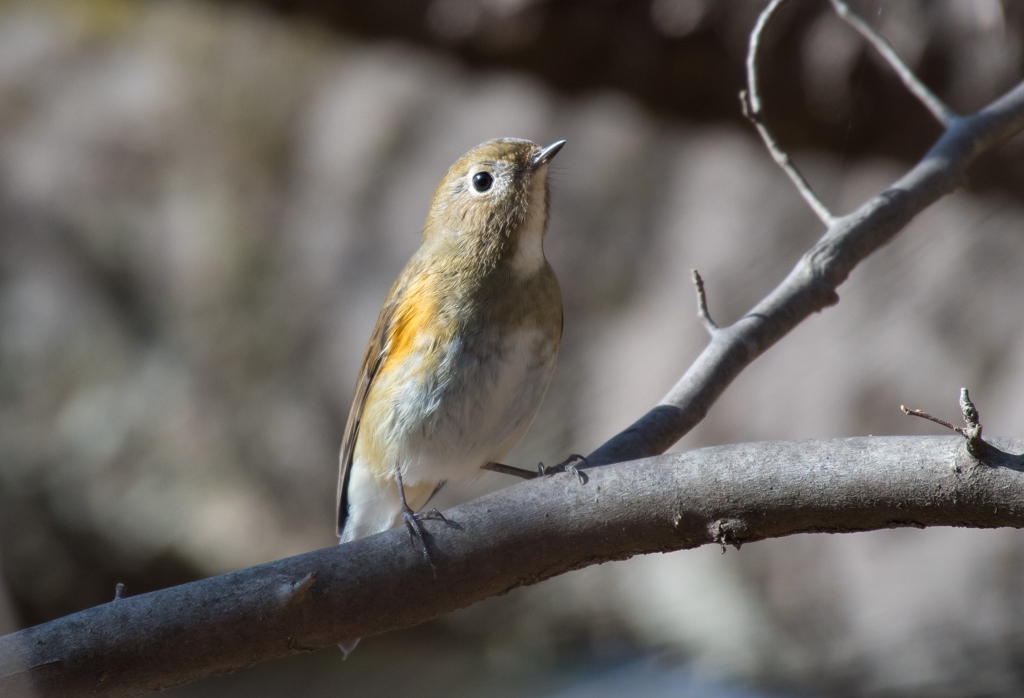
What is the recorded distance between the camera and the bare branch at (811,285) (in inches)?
82.1

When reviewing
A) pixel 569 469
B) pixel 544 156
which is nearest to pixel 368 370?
pixel 544 156

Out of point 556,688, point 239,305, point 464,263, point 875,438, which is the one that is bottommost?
point 875,438

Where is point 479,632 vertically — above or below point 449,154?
Result: below

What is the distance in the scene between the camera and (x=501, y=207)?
2.69 meters

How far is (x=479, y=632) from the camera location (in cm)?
480

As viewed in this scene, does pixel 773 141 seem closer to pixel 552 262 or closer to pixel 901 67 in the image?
pixel 901 67

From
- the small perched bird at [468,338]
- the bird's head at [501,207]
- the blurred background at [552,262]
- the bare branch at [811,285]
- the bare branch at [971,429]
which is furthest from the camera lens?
the blurred background at [552,262]

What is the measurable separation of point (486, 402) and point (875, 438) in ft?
3.96

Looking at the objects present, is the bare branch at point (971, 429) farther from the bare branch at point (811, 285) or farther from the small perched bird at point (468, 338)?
the small perched bird at point (468, 338)

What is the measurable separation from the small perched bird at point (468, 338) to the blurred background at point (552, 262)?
6.64 feet

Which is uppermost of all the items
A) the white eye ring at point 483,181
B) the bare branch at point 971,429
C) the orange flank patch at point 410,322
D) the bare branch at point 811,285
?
the white eye ring at point 483,181

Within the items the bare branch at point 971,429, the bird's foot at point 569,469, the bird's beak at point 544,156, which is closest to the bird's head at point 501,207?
A: the bird's beak at point 544,156

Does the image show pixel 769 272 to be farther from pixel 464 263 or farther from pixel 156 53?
pixel 156 53

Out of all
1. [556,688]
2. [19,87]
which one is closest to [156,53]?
[19,87]
